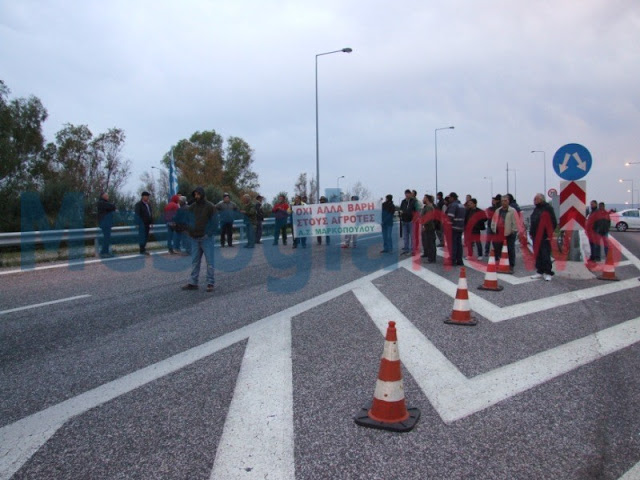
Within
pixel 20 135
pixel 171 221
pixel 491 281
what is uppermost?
pixel 20 135

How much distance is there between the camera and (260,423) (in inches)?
148

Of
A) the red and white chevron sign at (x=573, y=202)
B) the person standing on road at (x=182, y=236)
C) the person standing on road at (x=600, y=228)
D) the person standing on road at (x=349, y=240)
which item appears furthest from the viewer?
the person standing on road at (x=349, y=240)

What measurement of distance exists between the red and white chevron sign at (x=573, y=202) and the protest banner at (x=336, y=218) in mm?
7114

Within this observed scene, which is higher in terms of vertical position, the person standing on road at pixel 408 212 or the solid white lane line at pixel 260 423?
the person standing on road at pixel 408 212

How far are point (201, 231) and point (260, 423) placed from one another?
6364mm

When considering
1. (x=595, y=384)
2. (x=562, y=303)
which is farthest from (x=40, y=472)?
(x=562, y=303)

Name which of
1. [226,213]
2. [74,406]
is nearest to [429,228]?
[226,213]

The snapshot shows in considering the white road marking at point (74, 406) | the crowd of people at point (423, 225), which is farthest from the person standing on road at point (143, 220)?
the white road marking at point (74, 406)

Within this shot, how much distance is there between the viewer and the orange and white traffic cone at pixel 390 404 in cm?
367

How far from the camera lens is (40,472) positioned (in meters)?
3.13

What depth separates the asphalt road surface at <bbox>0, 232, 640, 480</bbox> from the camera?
324 cm

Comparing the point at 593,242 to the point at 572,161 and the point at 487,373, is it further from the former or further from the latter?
the point at 487,373

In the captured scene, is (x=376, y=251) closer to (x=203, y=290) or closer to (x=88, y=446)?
(x=203, y=290)

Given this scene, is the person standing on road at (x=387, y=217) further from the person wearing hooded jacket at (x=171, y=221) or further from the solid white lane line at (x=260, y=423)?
the solid white lane line at (x=260, y=423)
